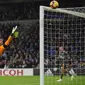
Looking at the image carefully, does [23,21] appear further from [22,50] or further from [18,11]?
[22,50]

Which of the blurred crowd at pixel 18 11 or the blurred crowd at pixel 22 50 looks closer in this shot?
the blurred crowd at pixel 22 50

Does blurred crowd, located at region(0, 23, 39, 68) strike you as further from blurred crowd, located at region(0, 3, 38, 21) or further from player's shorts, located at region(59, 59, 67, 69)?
player's shorts, located at region(59, 59, 67, 69)

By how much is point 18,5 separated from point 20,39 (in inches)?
119

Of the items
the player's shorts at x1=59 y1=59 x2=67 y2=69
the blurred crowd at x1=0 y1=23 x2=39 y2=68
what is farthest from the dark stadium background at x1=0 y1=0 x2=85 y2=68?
the player's shorts at x1=59 y1=59 x2=67 y2=69

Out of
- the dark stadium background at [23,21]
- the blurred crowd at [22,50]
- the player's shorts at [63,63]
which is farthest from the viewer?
the dark stadium background at [23,21]

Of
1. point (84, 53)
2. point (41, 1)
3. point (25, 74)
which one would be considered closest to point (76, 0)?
point (41, 1)

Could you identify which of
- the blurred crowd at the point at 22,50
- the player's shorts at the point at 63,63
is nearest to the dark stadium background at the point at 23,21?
the blurred crowd at the point at 22,50

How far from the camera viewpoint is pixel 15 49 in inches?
992

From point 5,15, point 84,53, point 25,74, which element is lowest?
point 25,74

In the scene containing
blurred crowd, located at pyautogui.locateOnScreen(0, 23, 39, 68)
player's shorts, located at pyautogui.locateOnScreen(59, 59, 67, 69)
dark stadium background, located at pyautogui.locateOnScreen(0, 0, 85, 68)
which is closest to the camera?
player's shorts, located at pyautogui.locateOnScreen(59, 59, 67, 69)

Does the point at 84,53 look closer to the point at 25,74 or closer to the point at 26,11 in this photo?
the point at 25,74

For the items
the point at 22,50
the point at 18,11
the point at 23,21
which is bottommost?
the point at 22,50

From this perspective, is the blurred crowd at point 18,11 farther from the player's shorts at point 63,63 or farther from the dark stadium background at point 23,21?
the player's shorts at point 63,63

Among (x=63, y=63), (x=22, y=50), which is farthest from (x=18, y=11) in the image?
(x=63, y=63)
